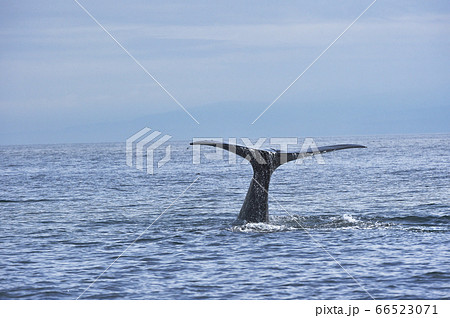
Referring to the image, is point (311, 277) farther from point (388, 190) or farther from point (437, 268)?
point (388, 190)

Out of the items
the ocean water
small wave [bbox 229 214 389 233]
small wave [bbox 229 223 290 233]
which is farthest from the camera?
small wave [bbox 229 214 389 233]

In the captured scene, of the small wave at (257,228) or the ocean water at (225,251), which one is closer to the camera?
the ocean water at (225,251)

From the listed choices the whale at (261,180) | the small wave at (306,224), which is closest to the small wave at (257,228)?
the small wave at (306,224)

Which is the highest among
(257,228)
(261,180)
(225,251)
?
(261,180)

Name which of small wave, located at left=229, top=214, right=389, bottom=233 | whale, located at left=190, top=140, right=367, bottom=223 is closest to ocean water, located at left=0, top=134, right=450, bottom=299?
small wave, located at left=229, top=214, right=389, bottom=233

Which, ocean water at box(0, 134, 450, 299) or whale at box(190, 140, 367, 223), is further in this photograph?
whale at box(190, 140, 367, 223)

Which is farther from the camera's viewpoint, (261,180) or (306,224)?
(306,224)

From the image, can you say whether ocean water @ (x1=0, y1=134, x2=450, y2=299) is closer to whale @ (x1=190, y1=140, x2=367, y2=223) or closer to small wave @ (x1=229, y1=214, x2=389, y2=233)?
small wave @ (x1=229, y1=214, x2=389, y2=233)

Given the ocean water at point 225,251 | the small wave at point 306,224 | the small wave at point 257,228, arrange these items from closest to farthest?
1. the ocean water at point 225,251
2. the small wave at point 257,228
3. the small wave at point 306,224

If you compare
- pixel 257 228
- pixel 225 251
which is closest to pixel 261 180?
pixel 257 228

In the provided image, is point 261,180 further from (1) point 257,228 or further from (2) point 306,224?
(2) point 306,224

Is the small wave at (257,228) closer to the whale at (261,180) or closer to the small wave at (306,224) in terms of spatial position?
the small wave at (306,224)

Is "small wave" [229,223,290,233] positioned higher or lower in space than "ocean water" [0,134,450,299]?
higher
